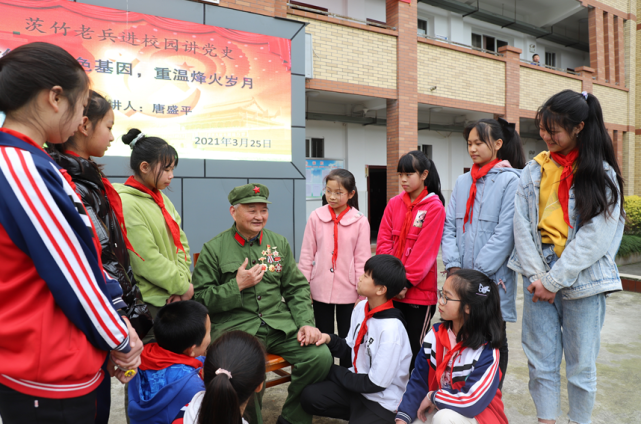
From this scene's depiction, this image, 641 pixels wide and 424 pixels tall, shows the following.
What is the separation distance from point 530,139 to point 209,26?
45.8 feet

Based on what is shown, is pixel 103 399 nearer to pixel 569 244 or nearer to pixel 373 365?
pixel 373 365

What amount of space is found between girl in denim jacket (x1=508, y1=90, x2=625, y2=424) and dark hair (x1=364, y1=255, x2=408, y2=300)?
698mm

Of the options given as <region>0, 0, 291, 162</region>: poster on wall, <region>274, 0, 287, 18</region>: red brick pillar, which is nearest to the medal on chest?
<region>0, 0, 291, 162</region>: poster on wall

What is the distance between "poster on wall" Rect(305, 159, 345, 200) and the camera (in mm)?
10713

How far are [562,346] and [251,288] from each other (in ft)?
6.09

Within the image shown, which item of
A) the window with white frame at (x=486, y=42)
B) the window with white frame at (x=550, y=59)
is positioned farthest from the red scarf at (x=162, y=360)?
the window with white frame at (x=550, y=59)

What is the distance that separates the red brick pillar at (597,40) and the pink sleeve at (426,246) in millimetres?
14880

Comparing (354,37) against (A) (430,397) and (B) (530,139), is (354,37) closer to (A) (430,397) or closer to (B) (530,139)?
(A) (430,397)

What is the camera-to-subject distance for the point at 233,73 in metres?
6.37

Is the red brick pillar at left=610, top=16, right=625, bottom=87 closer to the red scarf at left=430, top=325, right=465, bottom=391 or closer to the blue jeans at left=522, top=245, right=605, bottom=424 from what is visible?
the blue jeans at left=522, top=245, right=605, bottom=424

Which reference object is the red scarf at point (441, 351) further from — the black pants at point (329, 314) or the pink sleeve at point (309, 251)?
the pink sleeve at point (309, 251)

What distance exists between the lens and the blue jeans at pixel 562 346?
2084 millimetres

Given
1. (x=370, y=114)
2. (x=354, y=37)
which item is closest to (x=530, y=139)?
(x=370, y=114)

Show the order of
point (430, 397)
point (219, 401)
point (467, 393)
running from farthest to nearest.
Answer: point (430, 397) → point (467, 393) → point (219, 401)
